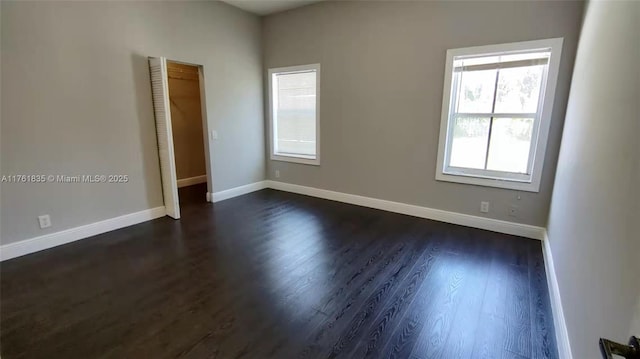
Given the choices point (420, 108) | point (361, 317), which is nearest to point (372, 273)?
point (361, 317)

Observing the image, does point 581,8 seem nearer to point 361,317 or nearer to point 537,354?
point 537,354

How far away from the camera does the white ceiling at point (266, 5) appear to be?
436 cm

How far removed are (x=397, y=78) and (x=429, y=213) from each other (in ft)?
6.13

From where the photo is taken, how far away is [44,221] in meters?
2.98

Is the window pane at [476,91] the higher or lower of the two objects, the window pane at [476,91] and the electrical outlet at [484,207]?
the higher

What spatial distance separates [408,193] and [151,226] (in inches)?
134

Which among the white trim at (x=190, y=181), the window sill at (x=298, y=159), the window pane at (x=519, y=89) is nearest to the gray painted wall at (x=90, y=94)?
the window sill at (x=298, y=159)

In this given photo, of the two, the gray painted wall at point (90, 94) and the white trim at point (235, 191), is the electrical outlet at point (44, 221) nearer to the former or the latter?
the gray painted wall at point (90, 94)

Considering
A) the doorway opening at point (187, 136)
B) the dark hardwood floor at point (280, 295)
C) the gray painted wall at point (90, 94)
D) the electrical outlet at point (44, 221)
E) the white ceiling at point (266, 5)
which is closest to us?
the dark hardwood floor at point (280, 295)

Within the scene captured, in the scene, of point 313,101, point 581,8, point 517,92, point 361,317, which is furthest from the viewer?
point 313,101

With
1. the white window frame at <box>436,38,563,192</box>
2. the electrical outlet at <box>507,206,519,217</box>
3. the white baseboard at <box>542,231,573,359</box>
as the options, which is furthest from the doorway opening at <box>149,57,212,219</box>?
the electrical outlet at <box>507,206,519,217</box>

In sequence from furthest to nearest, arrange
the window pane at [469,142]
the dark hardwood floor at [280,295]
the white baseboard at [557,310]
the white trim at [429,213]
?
the window pane at [469,142] → the white trim at [429,213] → the dark hardwood floor at [280,295] → the white baseboard at [557,310]

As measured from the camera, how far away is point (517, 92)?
10.6ft

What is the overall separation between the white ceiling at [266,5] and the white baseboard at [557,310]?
14.4 feet
